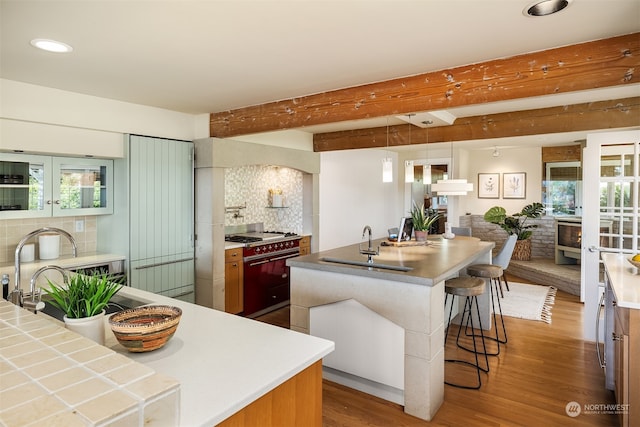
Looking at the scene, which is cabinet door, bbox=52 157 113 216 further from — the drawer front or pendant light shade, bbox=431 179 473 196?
pendant light shade, bbox=431 179 473 196

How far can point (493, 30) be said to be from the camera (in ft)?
6.97

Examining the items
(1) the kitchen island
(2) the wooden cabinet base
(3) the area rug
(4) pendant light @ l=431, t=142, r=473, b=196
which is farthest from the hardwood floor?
(4) pendant light @ l=431, t=142, r=473, b=196

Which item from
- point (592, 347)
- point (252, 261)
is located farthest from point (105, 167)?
point (592, 347)

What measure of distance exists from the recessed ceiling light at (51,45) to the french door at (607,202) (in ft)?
14.4

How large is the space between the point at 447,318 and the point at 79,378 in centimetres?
394

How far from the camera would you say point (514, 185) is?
26.1 ft

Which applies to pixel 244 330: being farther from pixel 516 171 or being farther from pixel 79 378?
pixel 516 171

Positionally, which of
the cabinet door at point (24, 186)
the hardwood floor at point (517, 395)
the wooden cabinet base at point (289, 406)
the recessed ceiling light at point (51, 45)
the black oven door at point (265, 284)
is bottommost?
the hardwood floor at point (517, 395)

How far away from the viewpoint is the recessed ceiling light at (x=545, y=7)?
181cm

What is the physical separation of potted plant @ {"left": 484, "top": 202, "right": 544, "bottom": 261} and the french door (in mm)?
3794

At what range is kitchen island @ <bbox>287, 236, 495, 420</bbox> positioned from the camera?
2.59 m

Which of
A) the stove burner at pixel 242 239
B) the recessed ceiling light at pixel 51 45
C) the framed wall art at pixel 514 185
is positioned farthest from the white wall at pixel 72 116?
the framed wall art at pixel 514 185

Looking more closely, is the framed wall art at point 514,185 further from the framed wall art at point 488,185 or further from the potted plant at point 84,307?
the potted plant at point 84,307

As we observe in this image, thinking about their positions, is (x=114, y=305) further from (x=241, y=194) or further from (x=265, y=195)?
(x=265, y=195)
